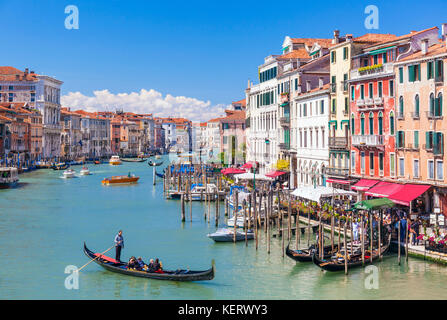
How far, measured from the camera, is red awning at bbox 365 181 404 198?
23.1 metres

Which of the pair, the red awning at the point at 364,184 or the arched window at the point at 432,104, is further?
the red awning at the point at 364,184

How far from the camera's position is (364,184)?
2581 cm

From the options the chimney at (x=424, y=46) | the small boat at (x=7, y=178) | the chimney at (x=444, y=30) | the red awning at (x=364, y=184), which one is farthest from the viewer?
the small boat at (x=7, y=178)

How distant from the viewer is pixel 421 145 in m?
22.5

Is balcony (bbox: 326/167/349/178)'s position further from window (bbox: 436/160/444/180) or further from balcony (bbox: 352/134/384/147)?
window (bbox: 436/160/444/180)

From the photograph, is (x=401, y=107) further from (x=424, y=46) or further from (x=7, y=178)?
(x=7, y=178)

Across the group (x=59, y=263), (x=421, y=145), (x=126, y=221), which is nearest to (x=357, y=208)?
(x=421, y=145)

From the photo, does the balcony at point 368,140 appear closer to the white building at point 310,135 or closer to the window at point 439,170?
the white building at point 310,135

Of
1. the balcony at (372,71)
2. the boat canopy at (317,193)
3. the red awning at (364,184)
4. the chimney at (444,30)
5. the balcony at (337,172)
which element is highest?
the chimney at (444,30)

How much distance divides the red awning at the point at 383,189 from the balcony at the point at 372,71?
434cm

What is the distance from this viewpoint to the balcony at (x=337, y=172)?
28000mm

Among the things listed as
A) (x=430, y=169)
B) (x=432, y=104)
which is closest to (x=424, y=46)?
(x=432, y=104)

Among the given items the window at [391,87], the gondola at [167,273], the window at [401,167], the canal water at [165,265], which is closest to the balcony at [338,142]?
the window at [391,87]

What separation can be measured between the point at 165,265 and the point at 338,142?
39.2ft
